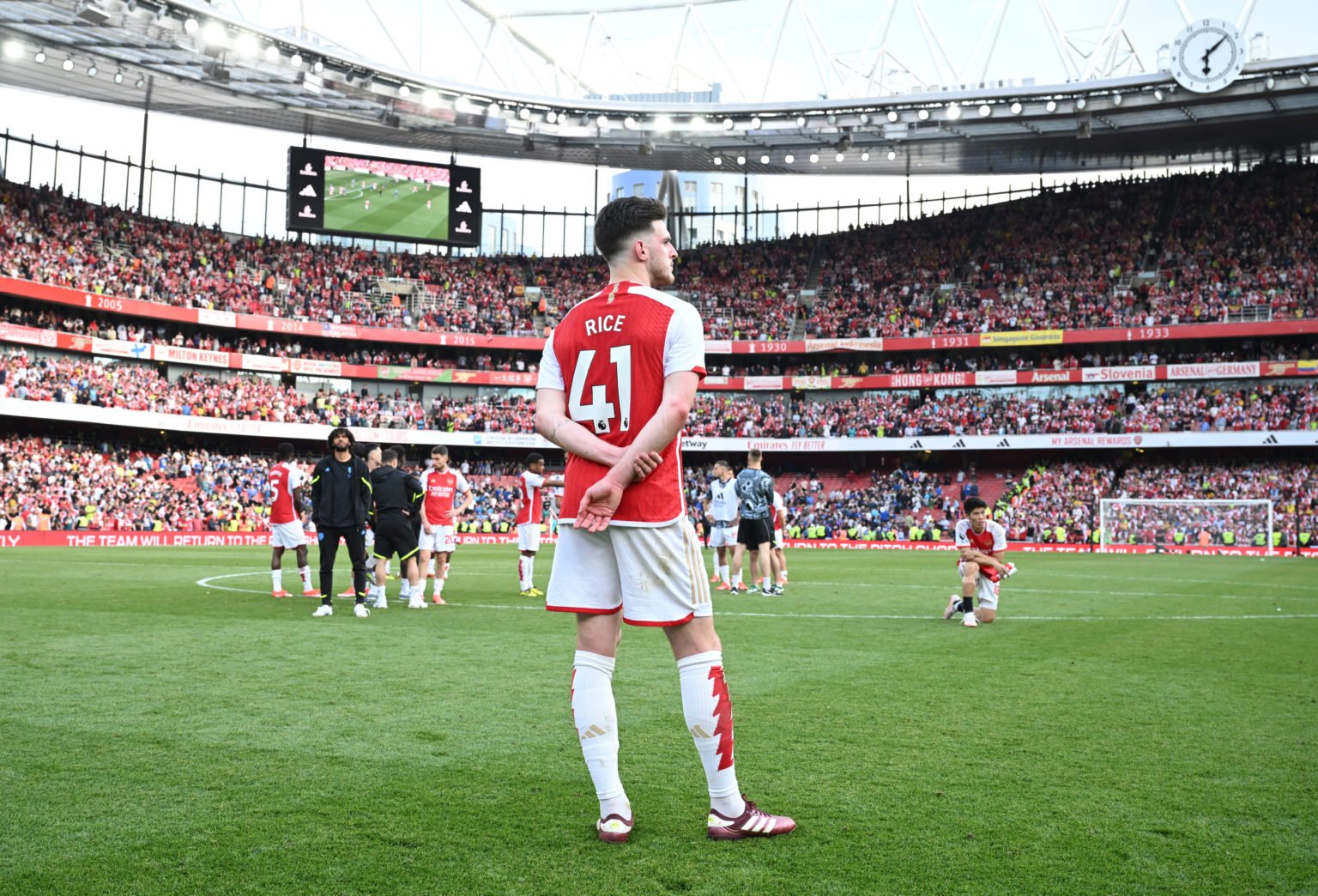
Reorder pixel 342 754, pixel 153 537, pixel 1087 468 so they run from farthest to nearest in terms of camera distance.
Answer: pixel 1087 468 < pixel 153 537 < pixel 342 754

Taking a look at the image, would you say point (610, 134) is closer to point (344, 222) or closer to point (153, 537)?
point (344, 222)

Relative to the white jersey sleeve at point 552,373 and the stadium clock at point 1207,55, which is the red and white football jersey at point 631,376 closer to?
Result: the white jersey sleeve at point 552,373

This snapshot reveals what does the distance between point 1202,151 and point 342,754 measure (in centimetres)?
5545

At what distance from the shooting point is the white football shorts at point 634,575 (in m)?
4.30

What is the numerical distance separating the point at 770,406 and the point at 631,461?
170 ft

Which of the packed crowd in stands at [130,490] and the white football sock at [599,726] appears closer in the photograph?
the white football sock at [599,726]

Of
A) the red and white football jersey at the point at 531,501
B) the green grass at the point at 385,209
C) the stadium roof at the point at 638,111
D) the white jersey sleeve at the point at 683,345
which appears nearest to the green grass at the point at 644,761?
the white jersey sleeve at the point at 683,345

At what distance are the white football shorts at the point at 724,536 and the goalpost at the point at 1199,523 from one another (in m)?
23.0

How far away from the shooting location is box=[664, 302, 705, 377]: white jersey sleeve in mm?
4336

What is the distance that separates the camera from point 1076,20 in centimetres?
4006

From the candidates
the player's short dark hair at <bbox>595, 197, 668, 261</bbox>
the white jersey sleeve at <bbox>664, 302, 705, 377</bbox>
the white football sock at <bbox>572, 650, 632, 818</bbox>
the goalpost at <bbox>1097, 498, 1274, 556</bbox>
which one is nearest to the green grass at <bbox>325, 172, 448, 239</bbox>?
the goalpost at <bbox>1097, 498, 1274, 556</bbox>

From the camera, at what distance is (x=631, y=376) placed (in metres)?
4.41

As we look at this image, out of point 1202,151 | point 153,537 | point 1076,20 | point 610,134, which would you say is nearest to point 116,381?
point 153,537

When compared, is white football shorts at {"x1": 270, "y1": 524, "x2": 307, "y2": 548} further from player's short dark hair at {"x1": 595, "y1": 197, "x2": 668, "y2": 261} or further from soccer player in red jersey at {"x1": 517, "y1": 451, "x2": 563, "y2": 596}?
player's short dark hair at {"x1": 595, "y1": 197, "x2": 668, "y2": 261}
